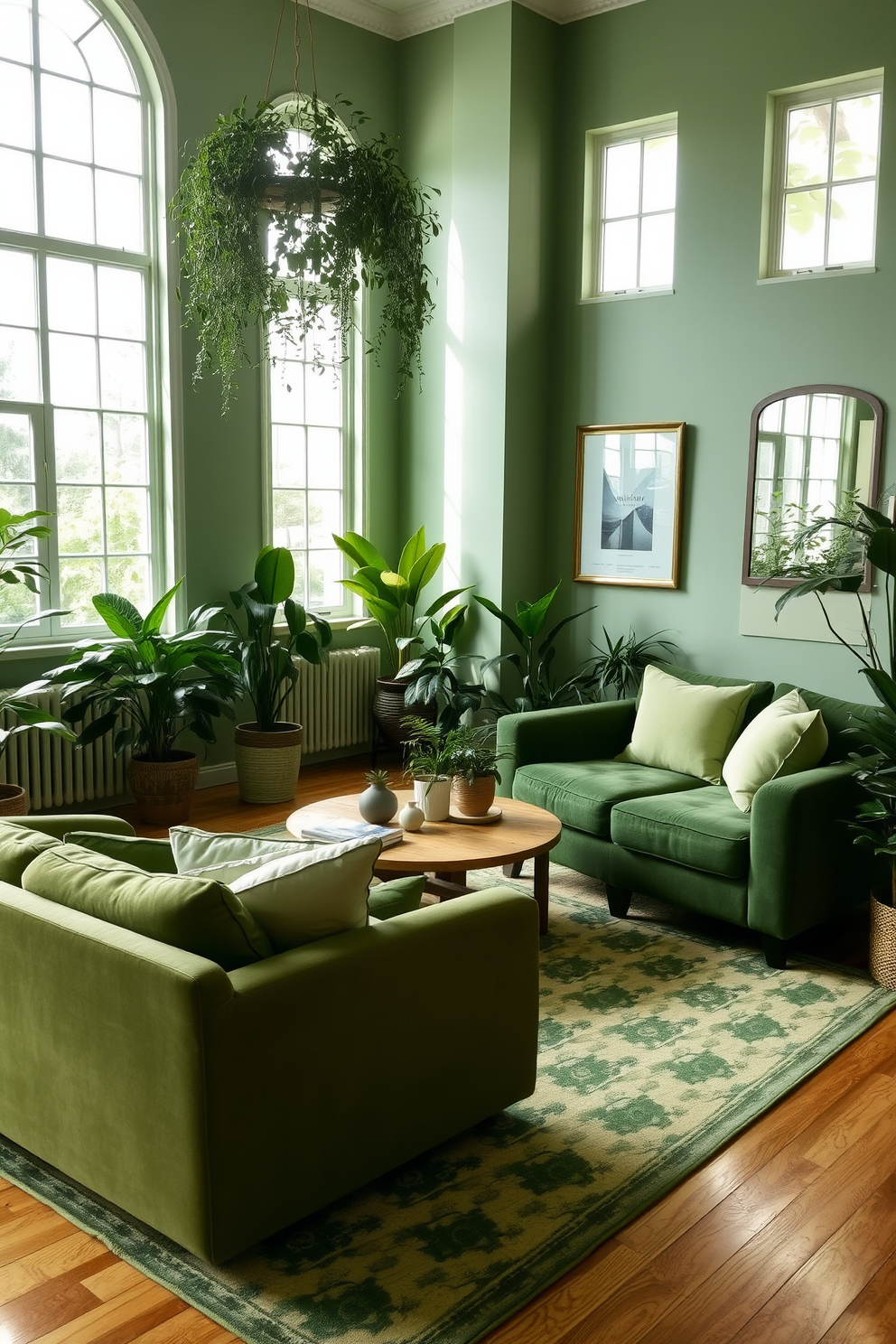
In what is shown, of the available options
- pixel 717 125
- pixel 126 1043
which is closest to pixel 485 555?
pixel 717 125

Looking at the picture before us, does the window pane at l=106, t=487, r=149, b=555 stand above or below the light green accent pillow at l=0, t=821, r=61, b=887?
above

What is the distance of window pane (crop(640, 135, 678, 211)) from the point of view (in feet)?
19.2

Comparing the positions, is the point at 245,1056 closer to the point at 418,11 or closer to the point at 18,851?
the point at 18,851

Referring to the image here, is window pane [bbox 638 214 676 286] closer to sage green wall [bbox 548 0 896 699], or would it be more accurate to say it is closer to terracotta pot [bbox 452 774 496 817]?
sage green wall [bbox 548 0 896 699]

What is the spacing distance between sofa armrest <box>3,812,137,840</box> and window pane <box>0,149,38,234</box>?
3.20 metres

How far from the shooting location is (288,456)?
6.45 meters

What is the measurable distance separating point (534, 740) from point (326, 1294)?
282cm

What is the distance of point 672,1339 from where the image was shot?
7.02 feet

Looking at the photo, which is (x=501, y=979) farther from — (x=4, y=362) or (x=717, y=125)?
(x=717, y=125)

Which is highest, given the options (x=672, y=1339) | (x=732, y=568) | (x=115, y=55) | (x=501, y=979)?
(x=115, y=55)

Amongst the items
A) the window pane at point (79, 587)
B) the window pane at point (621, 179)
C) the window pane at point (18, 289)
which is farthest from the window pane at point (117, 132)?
the window pane at point (621, 179)

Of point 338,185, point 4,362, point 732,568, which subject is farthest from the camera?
point 732,568

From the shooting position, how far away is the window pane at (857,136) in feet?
16.8

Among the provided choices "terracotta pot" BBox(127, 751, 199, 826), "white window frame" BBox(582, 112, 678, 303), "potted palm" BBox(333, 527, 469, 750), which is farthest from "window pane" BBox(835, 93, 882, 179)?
"terracotta pot" BBox(127, 751, 199, 826)
